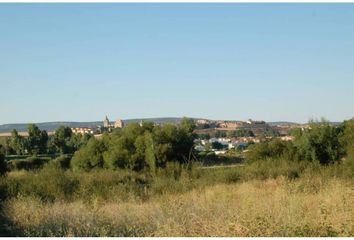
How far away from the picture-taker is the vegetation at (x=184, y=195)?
22.0 ft

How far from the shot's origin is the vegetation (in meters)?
6.70

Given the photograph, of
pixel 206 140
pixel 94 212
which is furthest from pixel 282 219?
pixel 206 140

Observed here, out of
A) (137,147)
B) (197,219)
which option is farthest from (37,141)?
(197,219)

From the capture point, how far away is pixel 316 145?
93.2 feet

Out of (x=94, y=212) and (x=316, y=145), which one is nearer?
(x=94, y=212)

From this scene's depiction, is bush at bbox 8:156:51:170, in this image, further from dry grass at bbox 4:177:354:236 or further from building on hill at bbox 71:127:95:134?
dry grass at bbox 4:177:354:236

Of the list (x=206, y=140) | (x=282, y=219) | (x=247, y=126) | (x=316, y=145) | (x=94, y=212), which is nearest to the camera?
(x=282, y=219)

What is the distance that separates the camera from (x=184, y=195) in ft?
42.6

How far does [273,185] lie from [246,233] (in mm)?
8927

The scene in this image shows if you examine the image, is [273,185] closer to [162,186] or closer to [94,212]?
[162,186]

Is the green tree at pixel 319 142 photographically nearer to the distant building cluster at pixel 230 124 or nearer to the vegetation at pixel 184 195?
the vegetation at pixel 184 195

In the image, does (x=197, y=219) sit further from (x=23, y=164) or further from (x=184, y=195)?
(x=23, y=164)

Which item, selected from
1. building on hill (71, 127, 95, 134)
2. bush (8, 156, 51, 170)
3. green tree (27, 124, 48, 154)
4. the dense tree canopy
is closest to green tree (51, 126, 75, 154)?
building on hill (71, 127, 95, 134)

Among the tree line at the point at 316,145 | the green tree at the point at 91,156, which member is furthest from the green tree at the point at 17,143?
the tree line at the point at 316,145
